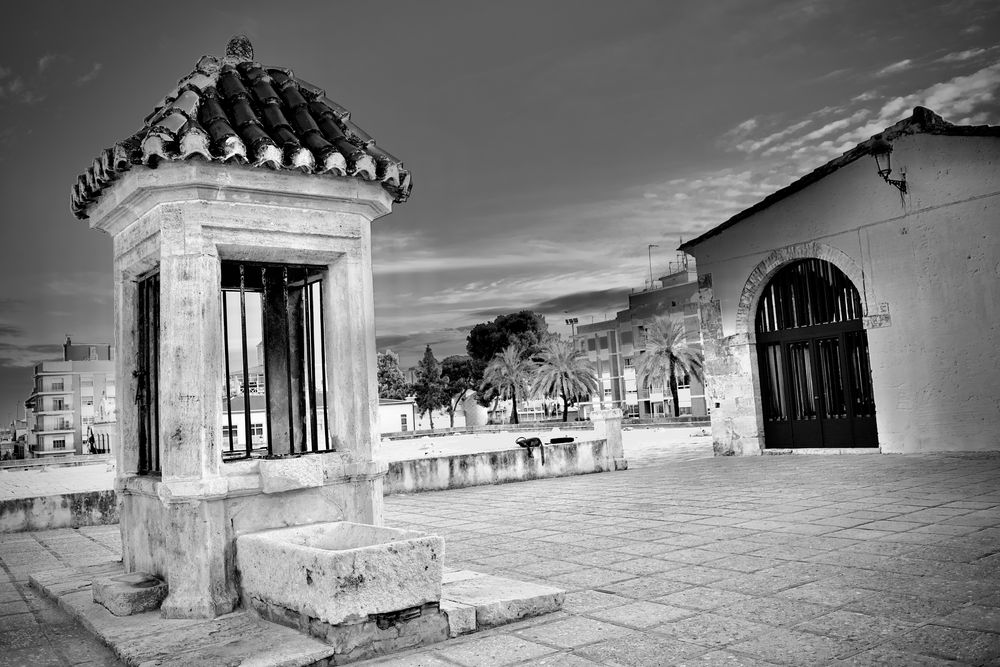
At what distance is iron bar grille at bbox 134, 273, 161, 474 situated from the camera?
216 inches

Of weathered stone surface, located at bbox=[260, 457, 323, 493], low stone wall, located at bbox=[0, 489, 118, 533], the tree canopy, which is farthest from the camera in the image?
the tree canopy

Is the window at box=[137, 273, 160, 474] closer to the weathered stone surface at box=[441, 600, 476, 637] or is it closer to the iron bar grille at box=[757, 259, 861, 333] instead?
the weathered stone surface at box=[441, 600, 476, 637]

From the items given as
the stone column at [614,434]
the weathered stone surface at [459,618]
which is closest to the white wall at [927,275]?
the stone column at [614,434]

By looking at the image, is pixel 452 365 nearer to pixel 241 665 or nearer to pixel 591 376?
pixel 591 376

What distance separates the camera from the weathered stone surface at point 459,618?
13.6 ft

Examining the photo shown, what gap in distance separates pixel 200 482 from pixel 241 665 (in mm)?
1322

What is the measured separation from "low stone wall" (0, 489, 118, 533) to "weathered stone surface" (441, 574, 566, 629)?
8160 mm

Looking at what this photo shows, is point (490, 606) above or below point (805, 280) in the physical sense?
below

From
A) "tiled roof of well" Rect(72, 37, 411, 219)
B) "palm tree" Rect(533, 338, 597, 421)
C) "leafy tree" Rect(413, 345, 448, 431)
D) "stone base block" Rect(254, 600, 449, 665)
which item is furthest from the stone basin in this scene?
"leafy tree" Rect(413, 345, 448, 431)

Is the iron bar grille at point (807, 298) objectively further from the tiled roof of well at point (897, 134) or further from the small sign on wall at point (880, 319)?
the tiled roof of well at point (897, 134)

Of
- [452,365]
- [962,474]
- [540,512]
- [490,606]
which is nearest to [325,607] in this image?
[490,606]

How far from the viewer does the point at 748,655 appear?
3561 mm

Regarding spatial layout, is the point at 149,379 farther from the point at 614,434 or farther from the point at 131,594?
the point at 614,434

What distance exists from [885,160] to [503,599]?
12970mm
